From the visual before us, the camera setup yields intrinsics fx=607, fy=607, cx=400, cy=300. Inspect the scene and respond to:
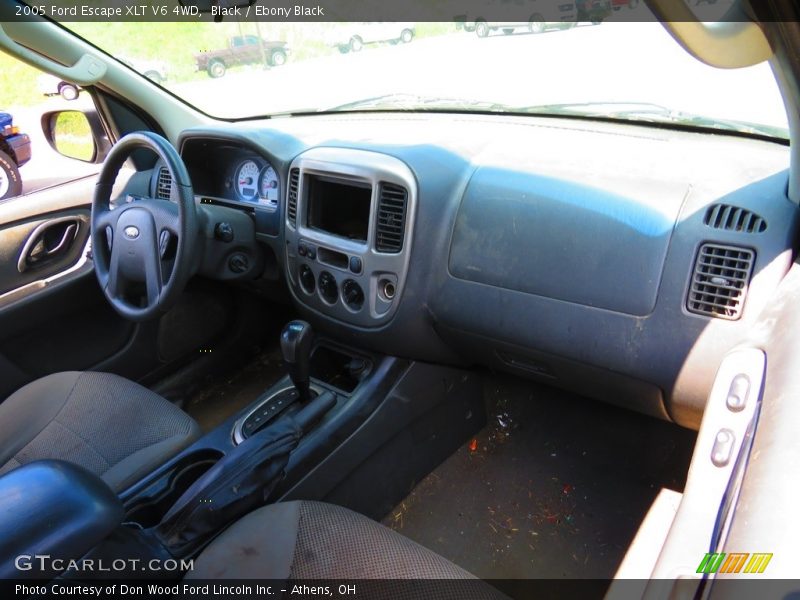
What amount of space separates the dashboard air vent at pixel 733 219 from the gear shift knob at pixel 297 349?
3.97 ft

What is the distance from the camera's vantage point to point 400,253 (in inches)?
74.7

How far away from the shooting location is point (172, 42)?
254 cm

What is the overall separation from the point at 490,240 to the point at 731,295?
0.66m

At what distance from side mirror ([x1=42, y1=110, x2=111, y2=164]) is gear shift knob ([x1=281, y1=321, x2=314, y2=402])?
141 centimetres

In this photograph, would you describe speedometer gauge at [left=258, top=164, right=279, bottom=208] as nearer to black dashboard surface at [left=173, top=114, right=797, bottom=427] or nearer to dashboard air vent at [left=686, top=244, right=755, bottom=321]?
black dashboard surface at [left=173, top=114, right=797, bottom=427]

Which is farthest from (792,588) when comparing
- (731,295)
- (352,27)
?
(352,27)

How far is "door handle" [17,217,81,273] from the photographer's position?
2.31 meters

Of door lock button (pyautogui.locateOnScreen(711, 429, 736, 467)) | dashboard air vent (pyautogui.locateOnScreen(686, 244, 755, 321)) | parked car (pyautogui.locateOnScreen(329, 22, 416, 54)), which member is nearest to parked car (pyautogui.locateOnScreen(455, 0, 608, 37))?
parked car (pyautogui.locateOnScreen(329, 22, 416, 54))

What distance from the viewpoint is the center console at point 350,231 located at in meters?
1.89

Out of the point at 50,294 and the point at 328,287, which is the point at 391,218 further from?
the point at 50,294

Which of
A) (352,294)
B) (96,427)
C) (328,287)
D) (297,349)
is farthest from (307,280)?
(96,427)

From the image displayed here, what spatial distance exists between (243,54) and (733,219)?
2.01 m

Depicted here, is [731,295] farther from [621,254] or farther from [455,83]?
[455,83]

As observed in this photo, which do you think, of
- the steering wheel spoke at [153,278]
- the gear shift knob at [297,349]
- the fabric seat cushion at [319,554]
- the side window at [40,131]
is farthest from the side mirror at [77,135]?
the fabric seat cushion at [319,554]
